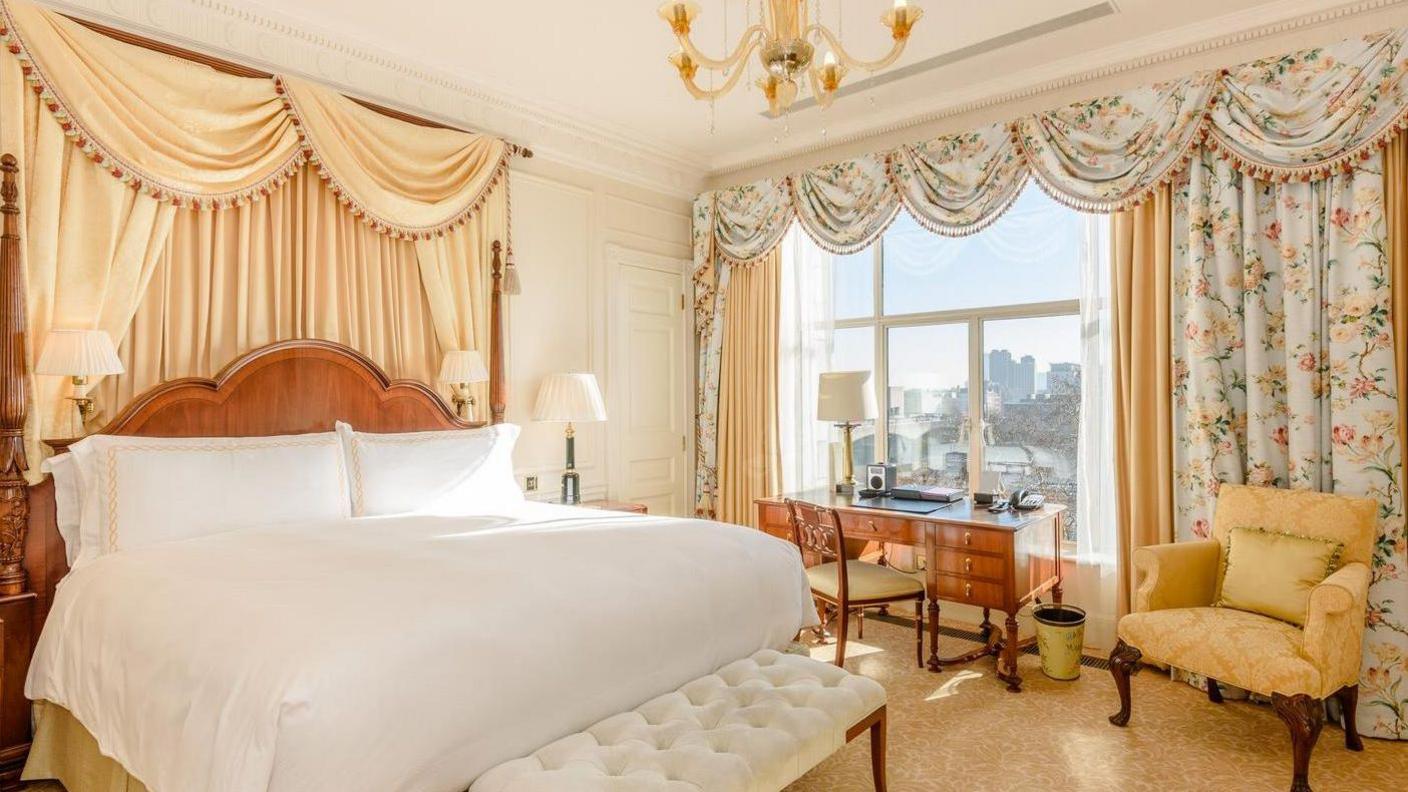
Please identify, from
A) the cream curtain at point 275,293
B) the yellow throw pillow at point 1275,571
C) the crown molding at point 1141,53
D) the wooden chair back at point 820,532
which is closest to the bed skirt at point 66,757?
the cream curtain at point 275,293

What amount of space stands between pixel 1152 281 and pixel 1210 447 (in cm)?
82

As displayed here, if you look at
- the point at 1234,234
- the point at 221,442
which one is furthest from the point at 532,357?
the point at 1234,234

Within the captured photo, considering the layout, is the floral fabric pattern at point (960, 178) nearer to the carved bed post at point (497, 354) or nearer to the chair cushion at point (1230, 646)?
the chair cushion at point (1230, 646)

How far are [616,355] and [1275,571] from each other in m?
3.57

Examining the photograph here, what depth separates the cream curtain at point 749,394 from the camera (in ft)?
16.8

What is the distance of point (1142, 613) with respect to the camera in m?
2.99

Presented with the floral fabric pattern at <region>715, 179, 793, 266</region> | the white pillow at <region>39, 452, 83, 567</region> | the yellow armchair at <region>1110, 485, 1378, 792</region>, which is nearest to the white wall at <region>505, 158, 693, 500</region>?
the floral fabric pattern at <region>715, 179, 793, 266</region>

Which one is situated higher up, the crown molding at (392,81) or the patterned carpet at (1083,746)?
the crown molding at (392,81)

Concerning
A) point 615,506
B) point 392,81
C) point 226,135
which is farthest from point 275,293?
point 615,506

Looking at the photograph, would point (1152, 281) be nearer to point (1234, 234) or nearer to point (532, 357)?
point (1234, 234)

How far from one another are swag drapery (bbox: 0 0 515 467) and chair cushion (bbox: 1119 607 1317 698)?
338cm

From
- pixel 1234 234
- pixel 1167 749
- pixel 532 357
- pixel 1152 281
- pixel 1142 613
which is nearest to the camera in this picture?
pixel 1167 749

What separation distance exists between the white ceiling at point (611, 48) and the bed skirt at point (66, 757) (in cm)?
257

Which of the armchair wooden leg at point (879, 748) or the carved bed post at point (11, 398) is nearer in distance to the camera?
the armchair wooden leg at point (879, 748)
